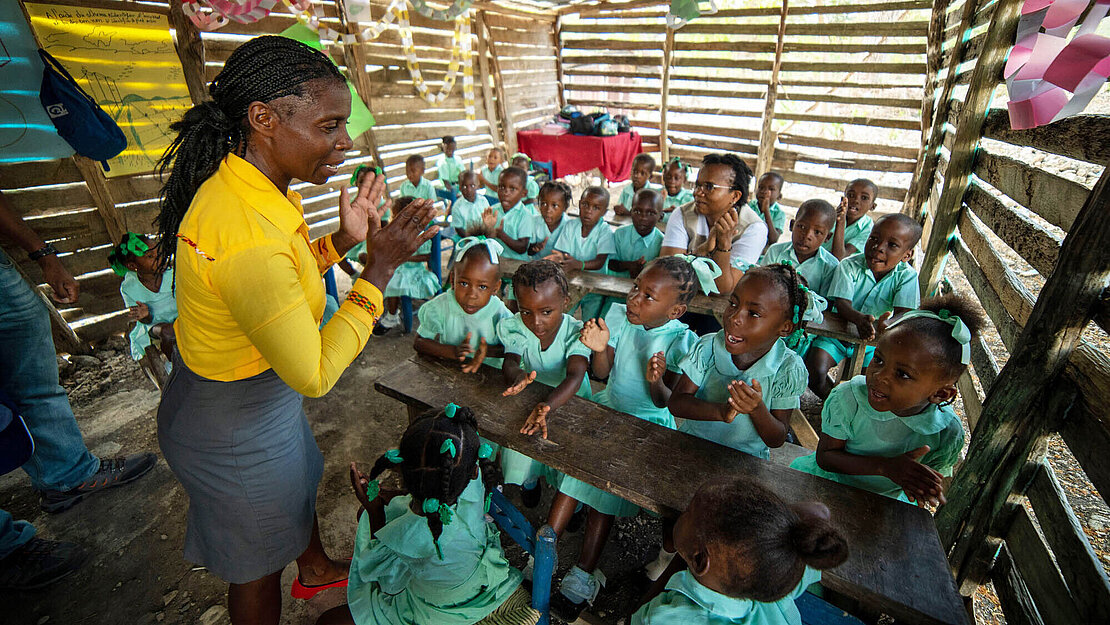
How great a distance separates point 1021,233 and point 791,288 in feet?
3.72

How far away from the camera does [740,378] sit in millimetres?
2029

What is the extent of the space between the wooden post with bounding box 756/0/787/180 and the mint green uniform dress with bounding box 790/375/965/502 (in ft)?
24.3

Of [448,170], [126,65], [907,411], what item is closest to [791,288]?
[907,411]

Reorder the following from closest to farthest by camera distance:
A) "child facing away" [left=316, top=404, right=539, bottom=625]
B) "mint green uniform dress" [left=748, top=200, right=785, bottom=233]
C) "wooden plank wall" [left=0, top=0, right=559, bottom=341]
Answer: "child facing away" [left=316, top=404, right=539, bottom=625] → "wooden plank wall" [left=0, top=0, right=559, bottom=341] → "mint green uniform dress" [left=748, top=200, right=785, bottom=233]

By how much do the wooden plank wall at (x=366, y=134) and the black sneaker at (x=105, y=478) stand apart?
2130 mm

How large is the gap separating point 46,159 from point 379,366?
296 cm

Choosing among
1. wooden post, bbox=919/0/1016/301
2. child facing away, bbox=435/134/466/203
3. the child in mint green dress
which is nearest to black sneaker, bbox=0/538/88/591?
the child in mint green dress

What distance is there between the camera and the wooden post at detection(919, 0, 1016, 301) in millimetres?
2812

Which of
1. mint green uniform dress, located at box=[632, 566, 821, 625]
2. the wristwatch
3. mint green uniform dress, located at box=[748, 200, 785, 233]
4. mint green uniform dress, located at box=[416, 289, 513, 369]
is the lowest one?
mint green uniform dress, located at box=[632, 566, 821, 625]

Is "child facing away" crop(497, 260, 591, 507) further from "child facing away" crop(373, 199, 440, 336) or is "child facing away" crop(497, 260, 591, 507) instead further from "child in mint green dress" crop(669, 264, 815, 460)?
"child facing away" crop(373, 199, 440, 336)

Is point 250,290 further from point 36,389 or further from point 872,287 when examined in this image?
point 872,287

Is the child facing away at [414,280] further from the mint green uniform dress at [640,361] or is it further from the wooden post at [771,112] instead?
the wooden post at [771,112]

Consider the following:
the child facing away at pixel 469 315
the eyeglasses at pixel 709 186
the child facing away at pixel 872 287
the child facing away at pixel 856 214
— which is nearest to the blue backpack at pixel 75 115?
the child facing away at pixel 469 315

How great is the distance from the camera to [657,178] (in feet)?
32.0
